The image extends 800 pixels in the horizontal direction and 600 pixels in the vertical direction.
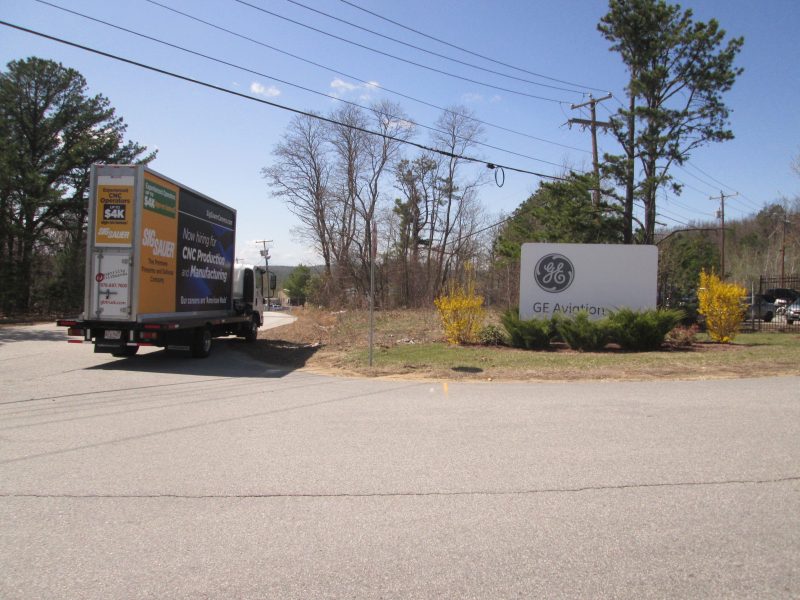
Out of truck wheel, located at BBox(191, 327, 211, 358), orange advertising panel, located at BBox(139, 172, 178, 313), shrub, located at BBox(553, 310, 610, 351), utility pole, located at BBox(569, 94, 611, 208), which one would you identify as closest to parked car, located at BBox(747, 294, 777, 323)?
utility pole, located at BBox(569, 94, 611, 208)

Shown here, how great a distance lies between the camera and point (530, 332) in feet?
52.8

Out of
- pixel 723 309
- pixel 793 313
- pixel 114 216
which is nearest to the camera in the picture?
pixel 114 216

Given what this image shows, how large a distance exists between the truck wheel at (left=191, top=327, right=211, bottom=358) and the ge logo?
10259mm

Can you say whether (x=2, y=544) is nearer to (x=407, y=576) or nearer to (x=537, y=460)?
(x=407, y=576)

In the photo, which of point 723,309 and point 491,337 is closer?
point 491,337

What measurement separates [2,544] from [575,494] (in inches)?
167

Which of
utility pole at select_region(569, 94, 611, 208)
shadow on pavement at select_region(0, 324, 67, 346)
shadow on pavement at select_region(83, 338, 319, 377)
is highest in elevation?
utility pole at select_region(569, 94, 611, 208)

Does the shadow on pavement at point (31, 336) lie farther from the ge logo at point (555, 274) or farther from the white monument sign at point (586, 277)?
the ge logo at point (555, 274)

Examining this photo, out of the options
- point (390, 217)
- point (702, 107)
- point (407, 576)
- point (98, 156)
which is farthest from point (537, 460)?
point (390, 217)

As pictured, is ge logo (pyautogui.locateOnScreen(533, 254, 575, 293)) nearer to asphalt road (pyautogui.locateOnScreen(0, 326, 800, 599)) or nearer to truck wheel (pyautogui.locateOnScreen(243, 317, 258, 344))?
asphalt road (pyautogui.locateOnScreen(0, 326, 800, 599))

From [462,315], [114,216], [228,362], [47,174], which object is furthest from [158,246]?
[47,174]

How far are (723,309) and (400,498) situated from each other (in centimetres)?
1637

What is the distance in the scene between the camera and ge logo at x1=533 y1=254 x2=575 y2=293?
1788 cm

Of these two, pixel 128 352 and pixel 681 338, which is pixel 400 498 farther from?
pixel 681 338
